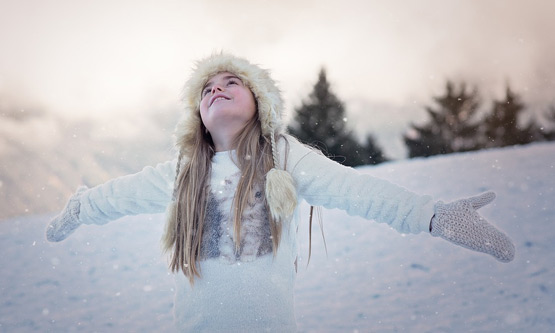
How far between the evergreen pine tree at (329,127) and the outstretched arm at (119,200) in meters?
8.01

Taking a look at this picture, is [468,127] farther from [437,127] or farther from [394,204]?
[394,204]

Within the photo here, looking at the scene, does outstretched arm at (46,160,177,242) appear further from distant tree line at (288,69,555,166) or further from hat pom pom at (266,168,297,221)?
distant tree line at (288,69,555,166)

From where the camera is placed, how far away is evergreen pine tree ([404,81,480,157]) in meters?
10.9

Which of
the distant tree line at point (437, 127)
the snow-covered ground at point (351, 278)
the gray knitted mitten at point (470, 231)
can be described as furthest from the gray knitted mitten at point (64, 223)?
the distant tree line at point (437, 127)

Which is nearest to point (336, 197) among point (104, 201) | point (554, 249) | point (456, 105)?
point (104, 201)

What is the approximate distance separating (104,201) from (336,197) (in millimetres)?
1120

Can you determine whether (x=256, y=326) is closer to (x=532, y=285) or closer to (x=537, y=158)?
(x=532, y=285)

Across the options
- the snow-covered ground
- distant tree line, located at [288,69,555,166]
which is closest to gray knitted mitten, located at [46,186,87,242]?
the snow-covered ground

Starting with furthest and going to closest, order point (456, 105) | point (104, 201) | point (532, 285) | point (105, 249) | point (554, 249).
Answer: point (456, 105) → point (105, 249) → point (554, 249) → point (532, 285) → point (104, 201)

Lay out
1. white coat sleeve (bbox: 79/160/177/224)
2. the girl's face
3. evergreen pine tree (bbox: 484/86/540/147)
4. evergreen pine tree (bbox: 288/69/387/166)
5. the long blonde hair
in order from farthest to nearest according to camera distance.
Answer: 1. evergreen pine tree (bbox: 288/69/387/166)
2. evergreen pine tree (bbox: 484/86/540/147)
3. white coat sleeve (bbox: 79/160/177/224)
4. the girl's face
5. the long blonde hair

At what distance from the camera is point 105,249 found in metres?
3.57

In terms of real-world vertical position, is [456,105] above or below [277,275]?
above

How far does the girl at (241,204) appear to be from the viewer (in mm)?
1485

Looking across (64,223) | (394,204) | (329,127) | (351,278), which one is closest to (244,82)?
(394,204)
